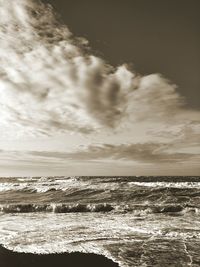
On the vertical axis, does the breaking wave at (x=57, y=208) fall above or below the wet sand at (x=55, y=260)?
above

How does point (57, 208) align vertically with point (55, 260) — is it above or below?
above

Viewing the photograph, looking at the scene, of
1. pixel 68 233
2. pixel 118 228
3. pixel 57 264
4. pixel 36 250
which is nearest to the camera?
pixel 57 264

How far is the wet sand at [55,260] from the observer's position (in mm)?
7766

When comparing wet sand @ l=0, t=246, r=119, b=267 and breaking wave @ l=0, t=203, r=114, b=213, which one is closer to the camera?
wet sand @ l=0, t=246, r=119, b=267

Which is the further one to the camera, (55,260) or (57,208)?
(57,208)

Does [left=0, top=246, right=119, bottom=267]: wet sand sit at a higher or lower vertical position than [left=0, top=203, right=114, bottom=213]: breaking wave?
lower

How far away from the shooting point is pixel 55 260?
8055 mm

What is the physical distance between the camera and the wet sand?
25.5 ft

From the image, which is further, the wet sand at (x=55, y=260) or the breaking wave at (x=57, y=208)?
the breaking wave at (x=57, y=208)

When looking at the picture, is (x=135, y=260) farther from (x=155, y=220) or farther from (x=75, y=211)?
(x=75, y=211)

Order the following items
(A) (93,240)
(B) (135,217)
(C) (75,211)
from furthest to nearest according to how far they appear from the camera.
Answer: (C) (75,211), (B) (135,217), (A) (93,240)

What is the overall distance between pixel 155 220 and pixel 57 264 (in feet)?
22.4

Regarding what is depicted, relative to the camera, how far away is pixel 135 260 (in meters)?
8.04

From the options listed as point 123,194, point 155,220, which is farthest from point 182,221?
point 123,194
